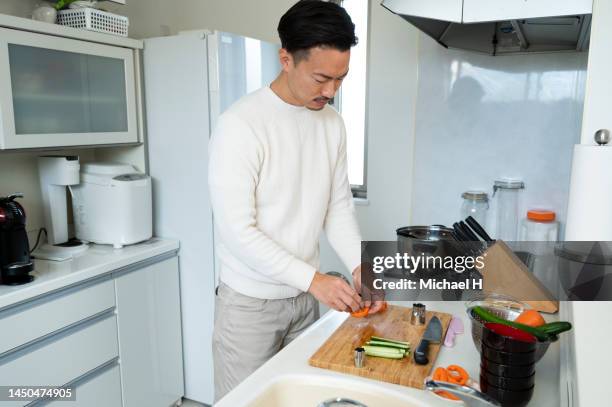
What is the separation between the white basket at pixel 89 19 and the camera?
6.84 ft

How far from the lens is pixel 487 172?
2.31m

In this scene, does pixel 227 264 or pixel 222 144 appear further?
pixel 227 264

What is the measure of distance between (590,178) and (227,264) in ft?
3.07

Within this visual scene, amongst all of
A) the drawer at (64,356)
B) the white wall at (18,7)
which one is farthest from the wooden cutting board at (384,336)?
the white wall at (18,7)

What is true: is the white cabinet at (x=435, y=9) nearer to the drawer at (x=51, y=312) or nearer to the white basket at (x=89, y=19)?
the white basket at (x=89, y=19)

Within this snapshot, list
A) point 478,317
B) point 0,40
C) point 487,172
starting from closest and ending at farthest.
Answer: point 478,317, point 0,40, point 487,172

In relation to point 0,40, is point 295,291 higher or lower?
lower

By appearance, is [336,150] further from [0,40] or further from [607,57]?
[0,40]

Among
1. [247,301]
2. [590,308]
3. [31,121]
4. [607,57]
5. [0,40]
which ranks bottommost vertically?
[247,301]

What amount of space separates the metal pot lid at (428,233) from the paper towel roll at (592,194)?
16.2 inches

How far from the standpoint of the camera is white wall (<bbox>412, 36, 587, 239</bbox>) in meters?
2.14

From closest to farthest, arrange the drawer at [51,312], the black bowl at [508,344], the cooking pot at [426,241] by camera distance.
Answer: the black bowl at [508,344] → the cooking pot at [426,241] → the drawer at [51,312]

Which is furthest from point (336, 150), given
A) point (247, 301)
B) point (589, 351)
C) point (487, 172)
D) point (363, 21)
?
point (363, 21)

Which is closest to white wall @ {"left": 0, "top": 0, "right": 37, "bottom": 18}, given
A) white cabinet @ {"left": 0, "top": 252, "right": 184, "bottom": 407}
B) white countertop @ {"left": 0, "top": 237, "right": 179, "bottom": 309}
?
white countertop @ {"left": 0, "top": 237, "right": 179, "bottom": 309}
